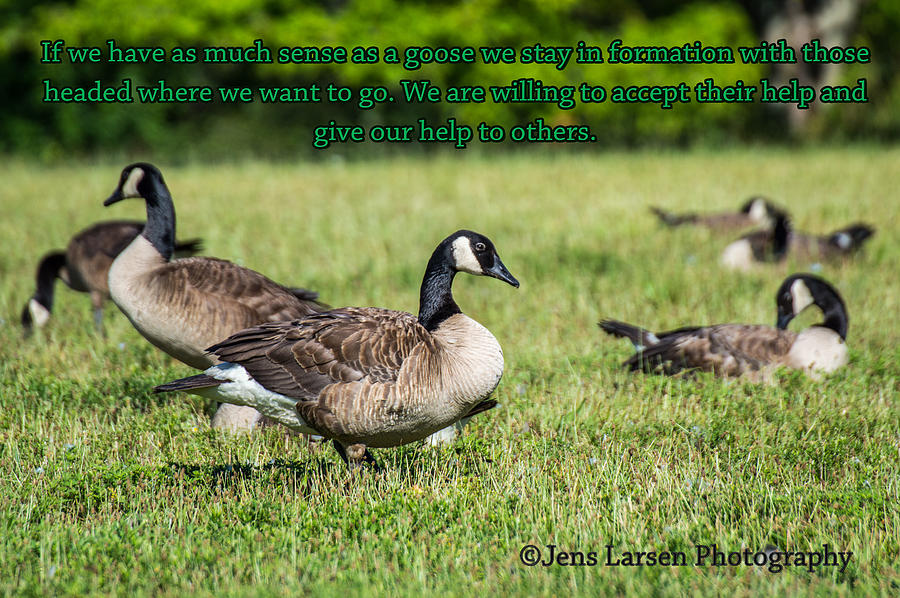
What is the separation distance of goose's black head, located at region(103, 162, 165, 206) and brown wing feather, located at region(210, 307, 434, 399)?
106 inches

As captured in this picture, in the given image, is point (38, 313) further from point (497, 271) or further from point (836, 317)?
point (836, 317)

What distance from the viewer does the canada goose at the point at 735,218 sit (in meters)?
13.8

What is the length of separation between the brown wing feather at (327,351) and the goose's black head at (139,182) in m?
2.70

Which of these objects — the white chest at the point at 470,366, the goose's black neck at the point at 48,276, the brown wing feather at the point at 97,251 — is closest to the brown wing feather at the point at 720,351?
the white chest at the point at 470,366

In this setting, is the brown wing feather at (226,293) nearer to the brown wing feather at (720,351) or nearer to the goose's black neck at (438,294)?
the goose's black neck at (438,294)

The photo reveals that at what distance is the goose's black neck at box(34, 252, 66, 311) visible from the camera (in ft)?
31.7

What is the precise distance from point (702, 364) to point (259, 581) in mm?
4574

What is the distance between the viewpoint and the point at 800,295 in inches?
328

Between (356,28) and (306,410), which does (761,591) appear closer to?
(306,410)

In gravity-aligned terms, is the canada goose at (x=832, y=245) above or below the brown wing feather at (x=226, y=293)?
above

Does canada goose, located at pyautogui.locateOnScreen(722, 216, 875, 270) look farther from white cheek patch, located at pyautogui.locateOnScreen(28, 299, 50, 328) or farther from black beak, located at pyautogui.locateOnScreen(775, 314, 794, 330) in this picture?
white cheek patch, located at pyautogui.locateOnScreen(28, 299, 50, 328)

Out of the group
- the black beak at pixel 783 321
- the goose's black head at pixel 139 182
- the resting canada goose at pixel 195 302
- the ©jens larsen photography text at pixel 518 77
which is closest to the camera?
the resting canada goose at pixel 195 302

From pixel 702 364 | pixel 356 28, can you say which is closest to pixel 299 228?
pixel 702 364

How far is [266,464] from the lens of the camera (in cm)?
588
